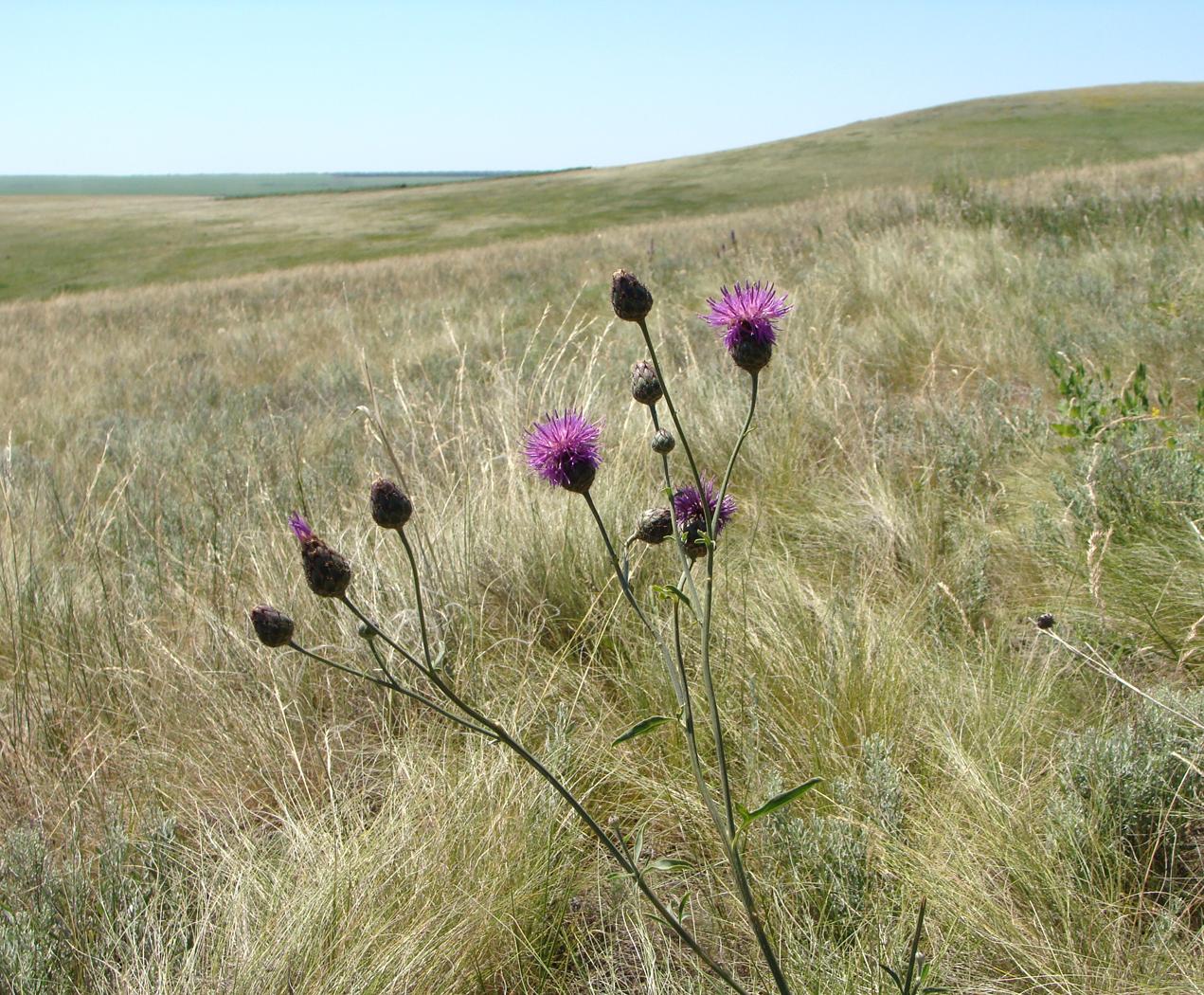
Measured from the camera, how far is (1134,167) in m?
16.1

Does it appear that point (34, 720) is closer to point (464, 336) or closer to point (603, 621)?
point (603, 621)

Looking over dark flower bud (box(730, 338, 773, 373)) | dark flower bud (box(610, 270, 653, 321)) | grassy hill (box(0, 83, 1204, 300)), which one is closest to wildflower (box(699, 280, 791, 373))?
dark flower bud (box(730, 338, 773, 373))

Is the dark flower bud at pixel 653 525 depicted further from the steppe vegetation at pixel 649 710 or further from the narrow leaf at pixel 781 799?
the steppe vegetation at pixel 649 710

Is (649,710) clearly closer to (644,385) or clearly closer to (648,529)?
(648,529)

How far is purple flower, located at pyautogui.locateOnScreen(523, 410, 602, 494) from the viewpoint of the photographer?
1353 mm

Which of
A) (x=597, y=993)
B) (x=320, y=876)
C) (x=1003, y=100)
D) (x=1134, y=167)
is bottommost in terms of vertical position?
(x=597, y=993)

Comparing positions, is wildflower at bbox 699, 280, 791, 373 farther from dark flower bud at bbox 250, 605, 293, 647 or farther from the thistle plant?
dark flower bud at bbox 250, 605, 293, 647

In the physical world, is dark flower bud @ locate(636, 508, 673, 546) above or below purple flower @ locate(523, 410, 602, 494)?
below

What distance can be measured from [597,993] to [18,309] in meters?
21.4

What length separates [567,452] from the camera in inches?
53.4

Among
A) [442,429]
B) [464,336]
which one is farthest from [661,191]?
[442,429]

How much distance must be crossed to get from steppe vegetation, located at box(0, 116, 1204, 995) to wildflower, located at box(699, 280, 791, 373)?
87cm

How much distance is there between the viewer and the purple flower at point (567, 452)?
1.35 metres

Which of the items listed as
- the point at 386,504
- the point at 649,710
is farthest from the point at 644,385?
the point at 649,710
